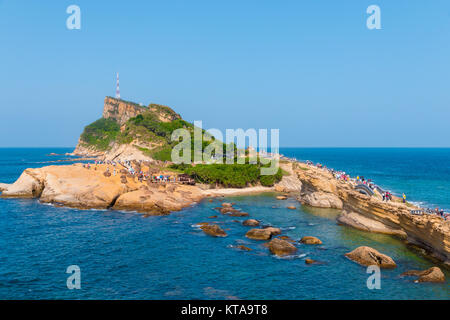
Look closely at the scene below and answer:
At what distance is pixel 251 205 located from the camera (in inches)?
2456

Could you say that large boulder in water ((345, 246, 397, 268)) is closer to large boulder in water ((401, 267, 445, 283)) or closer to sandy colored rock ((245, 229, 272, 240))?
large boulder in water ((401, 267, 445, 283))

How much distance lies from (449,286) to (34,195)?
70.8 meters

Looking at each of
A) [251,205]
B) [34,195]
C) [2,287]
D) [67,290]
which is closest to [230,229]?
[251,205]

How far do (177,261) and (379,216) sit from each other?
28026mm

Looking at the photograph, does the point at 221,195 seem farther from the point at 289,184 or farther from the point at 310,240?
the point at 310,240

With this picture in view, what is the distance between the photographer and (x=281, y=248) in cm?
3534

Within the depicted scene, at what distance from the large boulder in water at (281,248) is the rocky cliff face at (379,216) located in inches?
573

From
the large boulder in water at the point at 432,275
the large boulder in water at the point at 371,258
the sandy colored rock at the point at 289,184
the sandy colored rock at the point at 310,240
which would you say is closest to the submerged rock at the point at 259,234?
the sandy colored rock at the point at 310,240

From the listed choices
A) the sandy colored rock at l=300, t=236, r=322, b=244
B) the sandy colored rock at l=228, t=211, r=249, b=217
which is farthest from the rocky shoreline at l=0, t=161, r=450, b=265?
the sandy colored rock at l=228, t=211, r=249, b=217

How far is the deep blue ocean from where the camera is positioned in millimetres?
26328

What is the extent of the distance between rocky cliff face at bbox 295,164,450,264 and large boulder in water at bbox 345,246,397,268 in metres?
5.81

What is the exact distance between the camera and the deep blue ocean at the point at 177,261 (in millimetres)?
26328

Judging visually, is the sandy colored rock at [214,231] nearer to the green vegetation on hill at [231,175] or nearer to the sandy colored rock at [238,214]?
the sandy colored rock at [238,214]

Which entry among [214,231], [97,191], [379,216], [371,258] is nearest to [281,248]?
[371,258]
